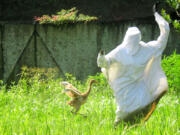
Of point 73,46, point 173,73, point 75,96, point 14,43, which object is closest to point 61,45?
point 73,46

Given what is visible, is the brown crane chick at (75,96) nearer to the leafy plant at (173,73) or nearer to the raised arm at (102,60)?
the raised arm at (102,60)

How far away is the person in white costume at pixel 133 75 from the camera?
3998 mm

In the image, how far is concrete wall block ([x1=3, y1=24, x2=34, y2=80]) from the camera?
8.46 meters

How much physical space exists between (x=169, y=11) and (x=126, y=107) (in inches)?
244

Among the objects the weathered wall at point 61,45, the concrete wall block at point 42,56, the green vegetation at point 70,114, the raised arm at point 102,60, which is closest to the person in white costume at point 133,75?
the raised arm at point 102,60

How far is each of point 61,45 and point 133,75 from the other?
471cm

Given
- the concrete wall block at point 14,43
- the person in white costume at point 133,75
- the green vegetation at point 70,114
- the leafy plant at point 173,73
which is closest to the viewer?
the green vegetation at point 70,114

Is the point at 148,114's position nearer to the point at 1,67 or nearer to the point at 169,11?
the point at 1,67

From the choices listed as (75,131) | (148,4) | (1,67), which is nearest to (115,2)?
(148,4)

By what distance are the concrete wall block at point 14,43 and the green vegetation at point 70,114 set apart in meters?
1.41

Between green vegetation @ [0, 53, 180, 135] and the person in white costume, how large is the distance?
24 cm

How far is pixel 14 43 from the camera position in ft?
27.9

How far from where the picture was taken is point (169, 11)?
960 cm

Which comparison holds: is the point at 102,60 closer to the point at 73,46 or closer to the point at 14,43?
the point at 73,46
